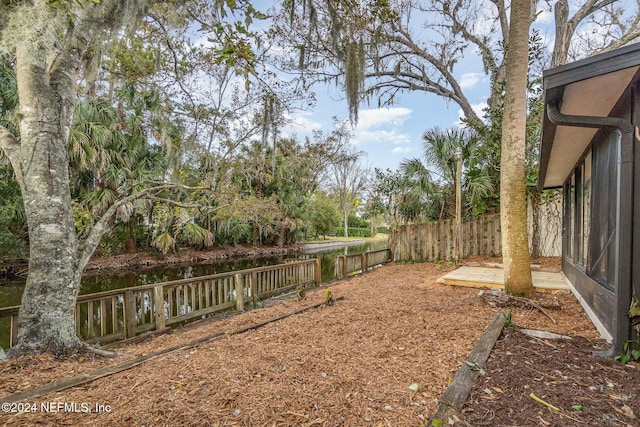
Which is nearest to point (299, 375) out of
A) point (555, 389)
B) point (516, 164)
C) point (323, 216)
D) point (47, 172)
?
point (555, 389)

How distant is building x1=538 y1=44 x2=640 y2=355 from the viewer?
2.12 meters

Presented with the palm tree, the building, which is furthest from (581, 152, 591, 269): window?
the palm tree

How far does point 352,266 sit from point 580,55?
10.4 m

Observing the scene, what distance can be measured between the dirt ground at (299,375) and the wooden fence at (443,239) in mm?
4952

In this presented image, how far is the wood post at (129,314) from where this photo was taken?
3828 millimetres

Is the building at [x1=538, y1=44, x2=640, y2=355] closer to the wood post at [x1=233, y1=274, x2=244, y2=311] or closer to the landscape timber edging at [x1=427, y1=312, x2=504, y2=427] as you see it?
the landscape timber edging at [x1=427, y1=312, x2=504, y2=427]

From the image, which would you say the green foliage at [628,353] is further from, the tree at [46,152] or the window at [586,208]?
the tree at [46,152]

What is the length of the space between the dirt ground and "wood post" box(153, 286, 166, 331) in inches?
18.6

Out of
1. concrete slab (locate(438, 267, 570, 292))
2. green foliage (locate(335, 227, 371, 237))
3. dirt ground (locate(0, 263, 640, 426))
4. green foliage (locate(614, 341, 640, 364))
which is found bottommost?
green foliage (locate(335, 227, 371, 237))

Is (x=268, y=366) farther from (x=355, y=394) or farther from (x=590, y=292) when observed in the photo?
(x=590, y=292)

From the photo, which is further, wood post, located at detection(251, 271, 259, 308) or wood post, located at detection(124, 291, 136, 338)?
wood post, located at detection(251, 271, 259, 308)

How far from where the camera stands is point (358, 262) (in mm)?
8891

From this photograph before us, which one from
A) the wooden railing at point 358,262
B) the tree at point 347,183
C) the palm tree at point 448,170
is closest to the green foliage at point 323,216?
the tree at point 347,183

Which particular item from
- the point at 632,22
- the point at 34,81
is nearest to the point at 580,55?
the point at 632,22
